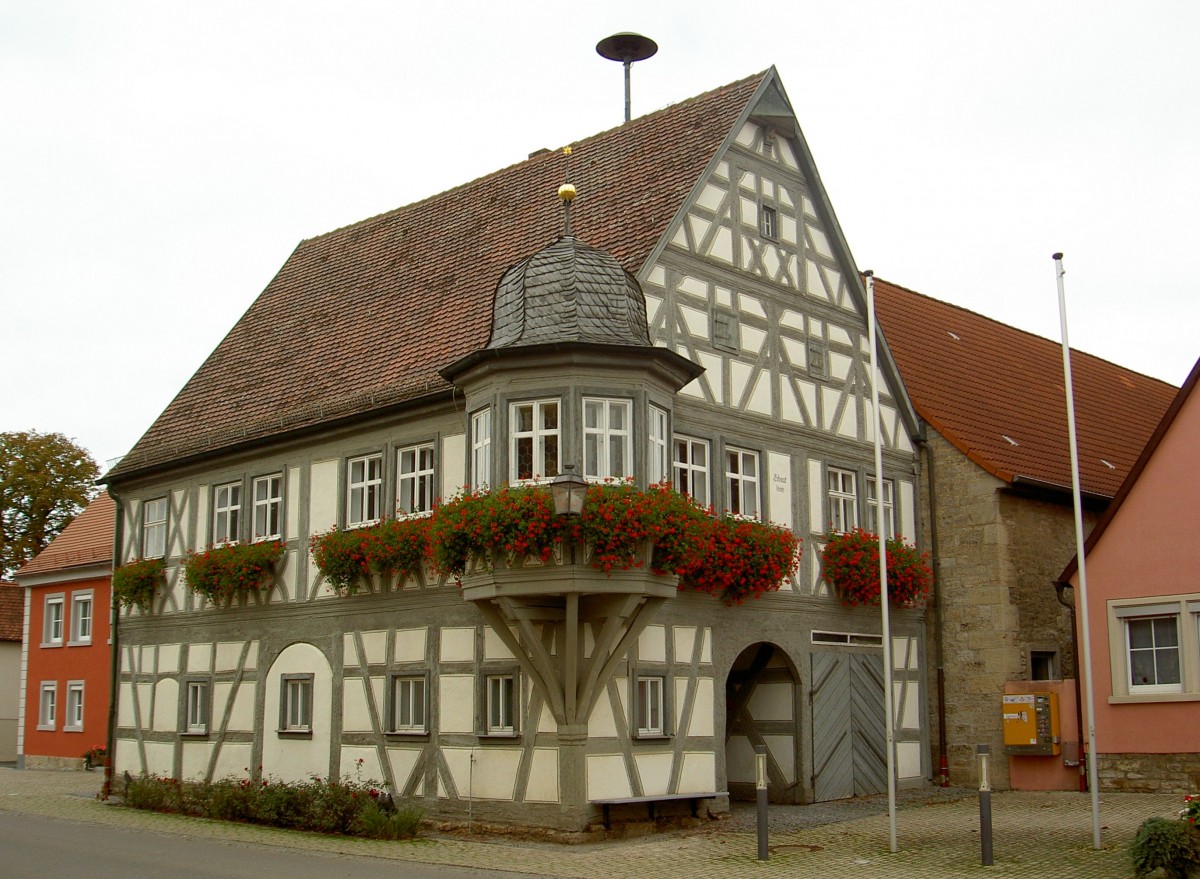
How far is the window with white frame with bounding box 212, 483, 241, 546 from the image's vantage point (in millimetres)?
23359

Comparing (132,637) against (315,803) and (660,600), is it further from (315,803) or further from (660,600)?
(660,600)

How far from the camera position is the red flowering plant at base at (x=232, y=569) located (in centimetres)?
2189

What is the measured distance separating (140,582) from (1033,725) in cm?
1493

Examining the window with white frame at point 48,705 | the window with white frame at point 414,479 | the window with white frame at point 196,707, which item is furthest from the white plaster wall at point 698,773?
the window with white frame at point 48,705

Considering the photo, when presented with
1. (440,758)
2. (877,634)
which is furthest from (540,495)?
(877,634)

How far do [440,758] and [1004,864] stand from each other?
25.6 feet

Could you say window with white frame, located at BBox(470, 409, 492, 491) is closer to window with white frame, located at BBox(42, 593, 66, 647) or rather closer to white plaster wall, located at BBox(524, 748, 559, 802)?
white plaster wall, located at BBox(524, 748, 559, 802)

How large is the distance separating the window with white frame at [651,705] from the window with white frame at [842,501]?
4.63 meters

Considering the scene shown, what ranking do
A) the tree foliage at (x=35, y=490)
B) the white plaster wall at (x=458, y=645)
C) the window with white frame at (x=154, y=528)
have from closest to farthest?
the white plaster wall at (x=458, y=645)
the window with white frame at (x=154, y=528)
the tree foliage at (x=35, y=490)

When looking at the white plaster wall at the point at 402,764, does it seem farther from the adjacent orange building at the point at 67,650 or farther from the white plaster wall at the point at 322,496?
the adjacent orange building at the point at 67,650

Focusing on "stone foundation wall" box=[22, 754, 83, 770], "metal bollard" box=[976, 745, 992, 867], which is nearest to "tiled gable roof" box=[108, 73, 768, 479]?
"metal bollard" box=[976, 745, 992, 867]

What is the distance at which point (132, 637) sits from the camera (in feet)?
82.7

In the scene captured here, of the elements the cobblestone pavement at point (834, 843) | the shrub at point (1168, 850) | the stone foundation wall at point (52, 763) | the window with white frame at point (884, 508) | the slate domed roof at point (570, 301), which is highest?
the slate domed roof at point (570, 301)

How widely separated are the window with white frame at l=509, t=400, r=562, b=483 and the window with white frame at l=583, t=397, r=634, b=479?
0.38m
